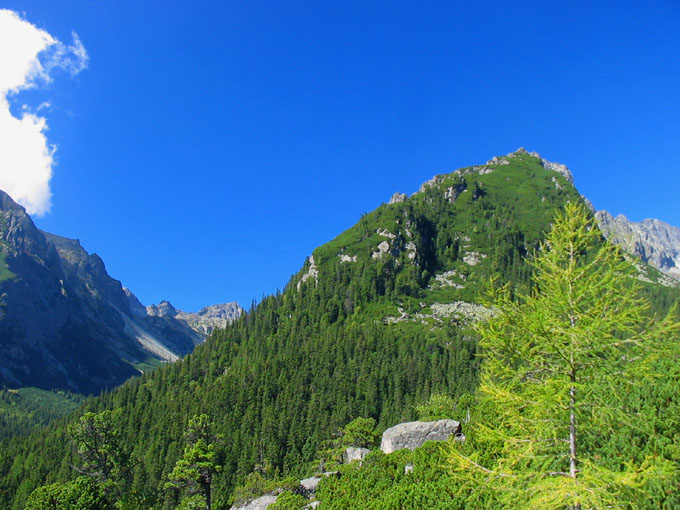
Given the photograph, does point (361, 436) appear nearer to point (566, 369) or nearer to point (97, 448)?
point (97, 448)

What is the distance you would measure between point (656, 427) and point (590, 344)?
530 centimetres

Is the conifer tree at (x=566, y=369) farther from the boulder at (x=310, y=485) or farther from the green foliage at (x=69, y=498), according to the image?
the green foliage at (x=69, y=498)

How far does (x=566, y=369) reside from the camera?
15.6 m

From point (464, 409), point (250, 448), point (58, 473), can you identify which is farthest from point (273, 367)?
point (464, 409)

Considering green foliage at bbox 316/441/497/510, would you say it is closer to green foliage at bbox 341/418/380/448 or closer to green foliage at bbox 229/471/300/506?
green foliage at bbox 229/471/300/506

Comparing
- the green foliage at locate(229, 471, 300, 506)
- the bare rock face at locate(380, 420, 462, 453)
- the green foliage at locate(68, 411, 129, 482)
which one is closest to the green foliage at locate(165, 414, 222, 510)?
the green foliage at locate(229, 471, 300, 506)

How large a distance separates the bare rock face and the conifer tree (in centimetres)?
3138

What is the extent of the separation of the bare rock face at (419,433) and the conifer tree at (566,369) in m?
31.4

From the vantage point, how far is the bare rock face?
1842 inches

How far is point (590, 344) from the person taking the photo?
1580 centimetres

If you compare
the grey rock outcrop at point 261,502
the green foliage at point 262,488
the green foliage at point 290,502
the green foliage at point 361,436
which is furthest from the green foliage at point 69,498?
the green foliage at point 361,436

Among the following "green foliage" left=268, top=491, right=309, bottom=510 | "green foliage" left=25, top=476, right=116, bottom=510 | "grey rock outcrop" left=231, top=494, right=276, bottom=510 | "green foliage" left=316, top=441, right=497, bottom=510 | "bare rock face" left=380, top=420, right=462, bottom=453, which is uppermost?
"bare rock face" left=380, top=420, right=462, bottom=453

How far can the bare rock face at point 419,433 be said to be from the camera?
46781 millimetres

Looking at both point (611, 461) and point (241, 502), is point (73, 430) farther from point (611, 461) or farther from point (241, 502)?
point (611, 461)
